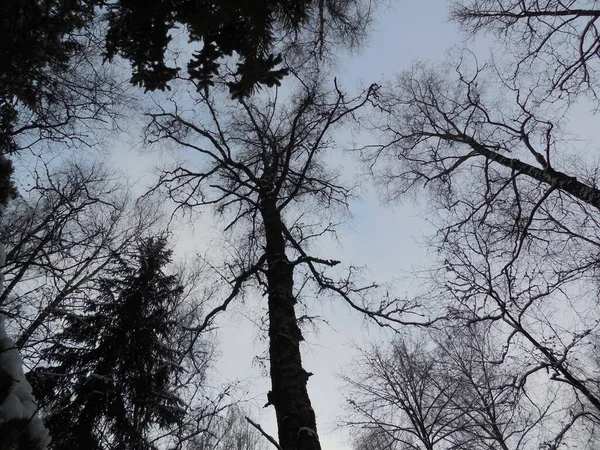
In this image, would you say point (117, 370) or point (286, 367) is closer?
point (286, 367)

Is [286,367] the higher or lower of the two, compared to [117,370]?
lower

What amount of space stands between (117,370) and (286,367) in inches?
245

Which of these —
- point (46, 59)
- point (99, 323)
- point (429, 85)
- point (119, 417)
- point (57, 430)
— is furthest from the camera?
point (429, 85)

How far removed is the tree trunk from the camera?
3.19 metres

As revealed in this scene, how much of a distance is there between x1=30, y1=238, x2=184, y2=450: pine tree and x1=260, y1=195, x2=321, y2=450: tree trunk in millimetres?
4096

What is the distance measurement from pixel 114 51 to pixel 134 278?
325 inches

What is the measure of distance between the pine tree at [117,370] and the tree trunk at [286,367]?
4.10 metres

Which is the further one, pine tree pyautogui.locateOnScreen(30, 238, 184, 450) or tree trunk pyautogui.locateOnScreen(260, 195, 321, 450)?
pine tree pyautogui.locateOnScreen(30, 238, 184, 450)

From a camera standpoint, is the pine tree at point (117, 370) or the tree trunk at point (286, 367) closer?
the tree trunk at point (286, 367)

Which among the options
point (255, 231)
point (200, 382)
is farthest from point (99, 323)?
point (255, 231)

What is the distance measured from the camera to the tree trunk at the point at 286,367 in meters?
A: 3.19

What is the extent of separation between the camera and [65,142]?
4.80 metres

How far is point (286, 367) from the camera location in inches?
147

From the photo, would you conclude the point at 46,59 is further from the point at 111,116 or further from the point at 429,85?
the point at 429,85
